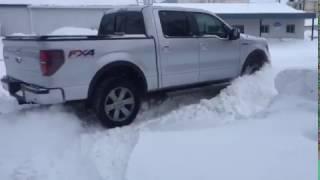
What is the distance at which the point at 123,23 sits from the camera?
700 cm

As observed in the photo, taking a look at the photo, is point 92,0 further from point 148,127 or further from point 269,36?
point 148,127

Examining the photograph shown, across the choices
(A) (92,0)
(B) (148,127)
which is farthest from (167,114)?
(A) (92,0)

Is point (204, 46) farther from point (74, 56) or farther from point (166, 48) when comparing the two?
point (74, 56)

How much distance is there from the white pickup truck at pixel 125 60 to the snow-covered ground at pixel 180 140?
0.46 meters

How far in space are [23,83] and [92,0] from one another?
27233mm

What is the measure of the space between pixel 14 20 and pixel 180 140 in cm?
2616

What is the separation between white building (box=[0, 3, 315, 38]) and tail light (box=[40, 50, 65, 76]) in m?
21.9

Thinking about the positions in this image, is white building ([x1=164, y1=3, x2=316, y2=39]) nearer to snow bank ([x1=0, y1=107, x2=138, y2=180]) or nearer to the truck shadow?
the truck shadow

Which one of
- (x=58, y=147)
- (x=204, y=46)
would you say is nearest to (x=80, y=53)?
(x=58, y=147)

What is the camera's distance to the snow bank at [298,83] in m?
6.72

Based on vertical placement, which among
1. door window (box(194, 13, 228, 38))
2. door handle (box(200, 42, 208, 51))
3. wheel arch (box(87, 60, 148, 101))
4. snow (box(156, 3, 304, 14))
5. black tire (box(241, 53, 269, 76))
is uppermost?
snow (box(156, 3, 304, 14))

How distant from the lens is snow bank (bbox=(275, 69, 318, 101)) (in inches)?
265

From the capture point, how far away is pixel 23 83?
5.91m

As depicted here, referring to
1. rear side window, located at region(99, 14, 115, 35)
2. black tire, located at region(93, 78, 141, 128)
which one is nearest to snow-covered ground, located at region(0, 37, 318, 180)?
black tire, located at region(93, 78, 141, 128)
